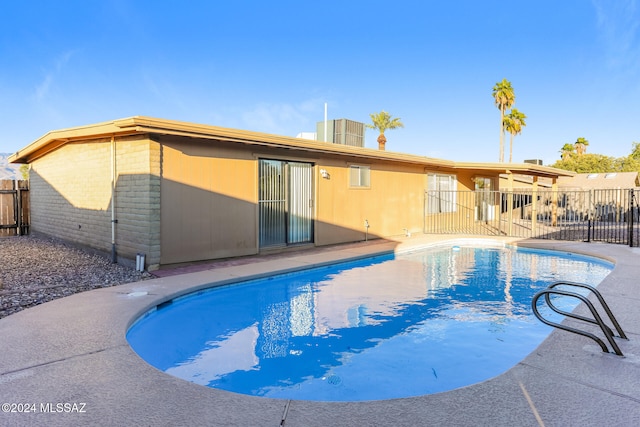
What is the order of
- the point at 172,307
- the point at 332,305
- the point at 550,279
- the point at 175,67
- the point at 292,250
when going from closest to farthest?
1. the point at 172,307
2. the point at 332,305
3. the point at 550,279
4. the point at 292,250
5. the point at 175,67

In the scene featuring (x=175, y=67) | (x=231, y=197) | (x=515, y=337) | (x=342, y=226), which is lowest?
(x=515, y=337)

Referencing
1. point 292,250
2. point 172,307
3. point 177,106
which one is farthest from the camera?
point 177,106

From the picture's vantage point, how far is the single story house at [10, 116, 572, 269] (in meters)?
7.61

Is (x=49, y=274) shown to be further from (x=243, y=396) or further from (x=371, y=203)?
(x=371, y=203)

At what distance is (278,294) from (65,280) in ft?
11.6

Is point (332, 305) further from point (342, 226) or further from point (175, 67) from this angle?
point (175, 67)

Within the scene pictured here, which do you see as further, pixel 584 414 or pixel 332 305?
pixel 332 305

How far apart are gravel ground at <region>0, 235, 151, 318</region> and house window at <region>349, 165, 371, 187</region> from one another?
22.2 ft

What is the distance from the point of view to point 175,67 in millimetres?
22297

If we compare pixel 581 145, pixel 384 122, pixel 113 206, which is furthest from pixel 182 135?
pixel 581 145

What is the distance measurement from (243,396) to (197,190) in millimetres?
5895

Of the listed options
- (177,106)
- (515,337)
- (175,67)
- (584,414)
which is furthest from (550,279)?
(177,106)

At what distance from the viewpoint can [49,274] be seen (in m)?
7.31

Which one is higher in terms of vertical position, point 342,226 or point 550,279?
point 342,226
